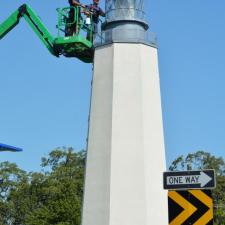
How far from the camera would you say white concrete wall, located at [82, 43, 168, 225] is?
2853 centimetres

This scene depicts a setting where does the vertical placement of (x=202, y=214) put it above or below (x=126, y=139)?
below

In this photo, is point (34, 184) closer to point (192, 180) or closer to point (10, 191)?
point (10, 191)

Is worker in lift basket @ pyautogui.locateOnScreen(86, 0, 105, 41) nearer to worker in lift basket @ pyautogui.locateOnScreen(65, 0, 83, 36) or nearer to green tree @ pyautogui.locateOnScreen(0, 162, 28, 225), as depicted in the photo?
worker in lift basket @ pyautogui.locateOnScreen(65, 0, 83, 36)

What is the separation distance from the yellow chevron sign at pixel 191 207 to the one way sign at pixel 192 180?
22 centimetres

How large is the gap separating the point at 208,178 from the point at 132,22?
76.2 ft

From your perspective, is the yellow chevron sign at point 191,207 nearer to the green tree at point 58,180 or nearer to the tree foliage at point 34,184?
the green tree at point 58,180

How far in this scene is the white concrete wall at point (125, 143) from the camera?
93.6ft

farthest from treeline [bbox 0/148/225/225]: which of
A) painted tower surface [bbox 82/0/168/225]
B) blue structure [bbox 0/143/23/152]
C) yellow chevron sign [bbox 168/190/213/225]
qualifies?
yellow chevron sign [bbox 168/190/213/225]

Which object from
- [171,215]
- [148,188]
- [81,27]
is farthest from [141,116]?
[171,215]

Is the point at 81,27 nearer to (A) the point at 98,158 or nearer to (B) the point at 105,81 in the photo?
(B) the point at 105,81

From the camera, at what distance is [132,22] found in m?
31.9

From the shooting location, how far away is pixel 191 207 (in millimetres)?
9602

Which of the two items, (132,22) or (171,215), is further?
(132,22)

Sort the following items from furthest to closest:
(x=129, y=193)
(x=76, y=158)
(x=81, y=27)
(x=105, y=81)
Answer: (x=76, y=158) → (x=81, y=27) → (x=105, y=81) → (x=129, y=193)
